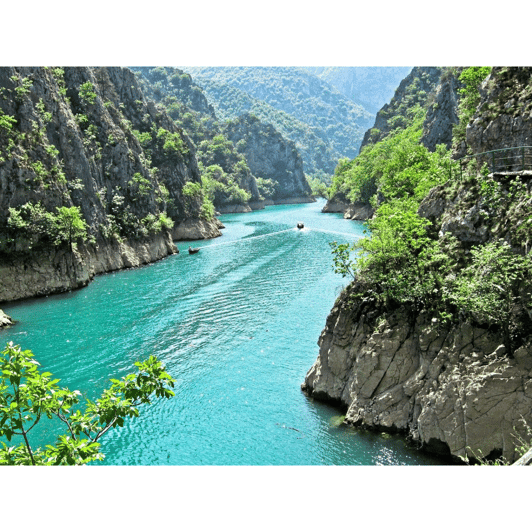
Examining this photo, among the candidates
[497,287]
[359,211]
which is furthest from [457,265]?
[359,211]

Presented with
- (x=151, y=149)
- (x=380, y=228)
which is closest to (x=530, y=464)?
(x=380, y=228)

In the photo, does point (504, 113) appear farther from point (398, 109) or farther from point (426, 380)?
point (398, 109)

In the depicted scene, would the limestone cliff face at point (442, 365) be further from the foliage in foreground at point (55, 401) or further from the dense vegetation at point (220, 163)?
the dense vegetation at point (220, 163)

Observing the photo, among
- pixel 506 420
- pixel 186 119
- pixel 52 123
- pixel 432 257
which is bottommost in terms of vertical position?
pixel 506 420

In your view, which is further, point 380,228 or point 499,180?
point 380,228

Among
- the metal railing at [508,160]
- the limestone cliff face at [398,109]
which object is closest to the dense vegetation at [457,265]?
the metal railing at [508,160]

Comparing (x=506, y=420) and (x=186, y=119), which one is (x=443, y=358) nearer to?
(x=506, y=420)
